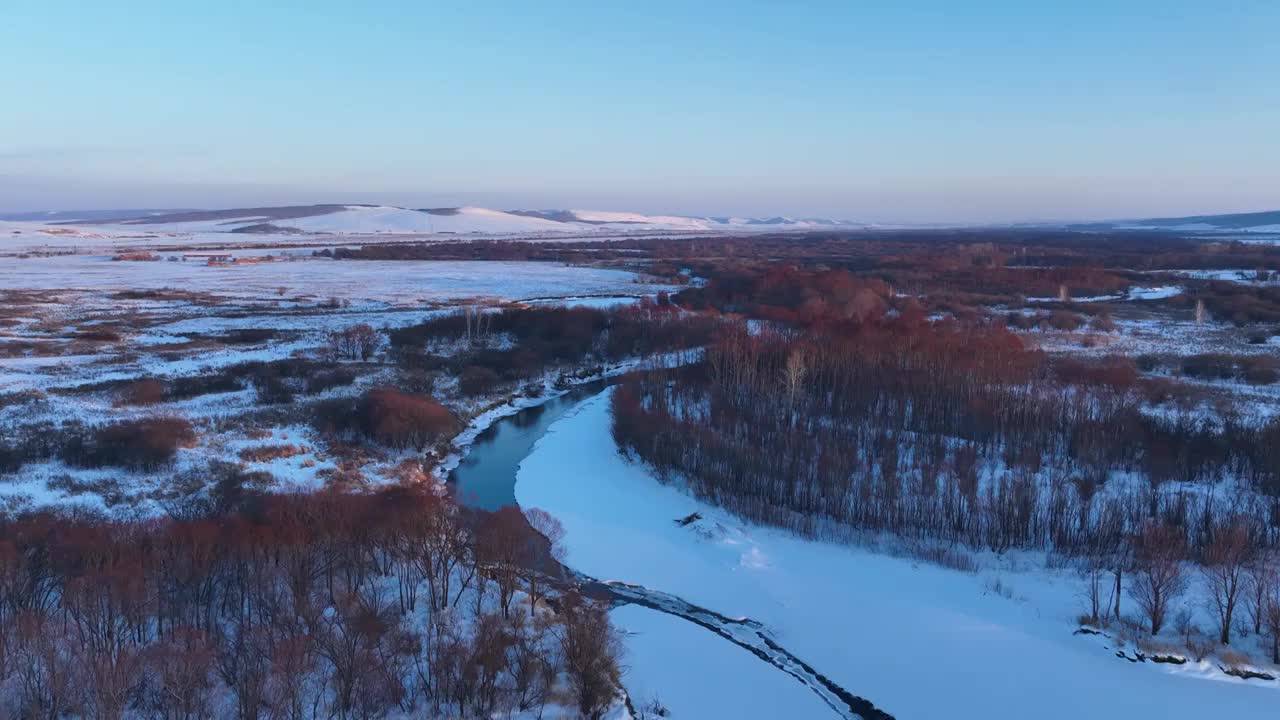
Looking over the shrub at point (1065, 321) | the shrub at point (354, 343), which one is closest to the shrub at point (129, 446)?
the shrub at point (354, 343)

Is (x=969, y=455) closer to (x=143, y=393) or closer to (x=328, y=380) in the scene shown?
(x=328, y=380)

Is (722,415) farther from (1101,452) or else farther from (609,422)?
→ (1101,452)

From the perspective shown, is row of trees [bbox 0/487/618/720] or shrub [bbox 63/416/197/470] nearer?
row of trees [bbox 0/487/618/720]

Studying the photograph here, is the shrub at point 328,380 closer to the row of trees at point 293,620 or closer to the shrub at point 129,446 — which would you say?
the shrub at point 129,446

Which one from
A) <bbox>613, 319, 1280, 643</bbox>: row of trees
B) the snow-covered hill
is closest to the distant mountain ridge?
the snow-covered hill

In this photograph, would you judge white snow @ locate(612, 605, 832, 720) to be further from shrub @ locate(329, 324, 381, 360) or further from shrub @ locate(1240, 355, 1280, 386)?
shrub @ locate(1240, 355, 1280, 386)

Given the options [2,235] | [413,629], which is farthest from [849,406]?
[2,235]
